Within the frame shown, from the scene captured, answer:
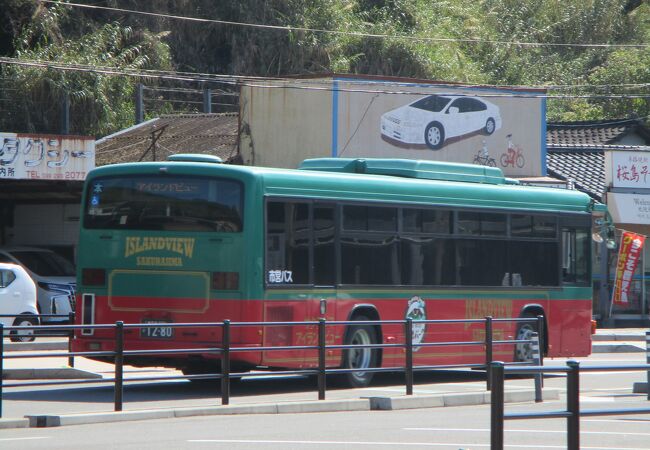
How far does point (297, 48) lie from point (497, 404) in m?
38.2

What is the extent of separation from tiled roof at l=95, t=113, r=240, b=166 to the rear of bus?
44.4ft

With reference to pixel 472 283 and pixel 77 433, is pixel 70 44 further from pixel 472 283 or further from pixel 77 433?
pixel 77 433

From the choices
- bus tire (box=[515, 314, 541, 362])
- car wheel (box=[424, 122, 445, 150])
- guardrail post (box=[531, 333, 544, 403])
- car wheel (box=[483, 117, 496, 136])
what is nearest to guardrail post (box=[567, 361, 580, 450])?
guardrail post (box=[531, 333, 544, 403])

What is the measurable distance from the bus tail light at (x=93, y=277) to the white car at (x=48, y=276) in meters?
10.3

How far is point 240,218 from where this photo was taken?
16.4 metres

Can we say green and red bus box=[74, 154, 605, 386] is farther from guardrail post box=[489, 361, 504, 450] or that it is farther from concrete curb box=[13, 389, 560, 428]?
guardrail post box=[489, 361, 504, 450]

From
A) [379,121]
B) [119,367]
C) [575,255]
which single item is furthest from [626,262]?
[119,367]

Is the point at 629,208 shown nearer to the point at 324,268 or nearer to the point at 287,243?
the point at 324,268

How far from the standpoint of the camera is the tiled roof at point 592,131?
41469 mm

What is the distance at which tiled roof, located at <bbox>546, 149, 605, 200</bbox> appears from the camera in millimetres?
36438

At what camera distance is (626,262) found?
108 ft

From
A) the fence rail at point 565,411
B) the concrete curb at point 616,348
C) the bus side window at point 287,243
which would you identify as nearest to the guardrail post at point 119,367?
the bus side window at point 287,243

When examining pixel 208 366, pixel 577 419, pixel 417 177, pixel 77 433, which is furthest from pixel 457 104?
pixel 577 419

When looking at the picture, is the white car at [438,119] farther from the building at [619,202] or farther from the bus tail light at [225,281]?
the bus tail light at [225,281]
